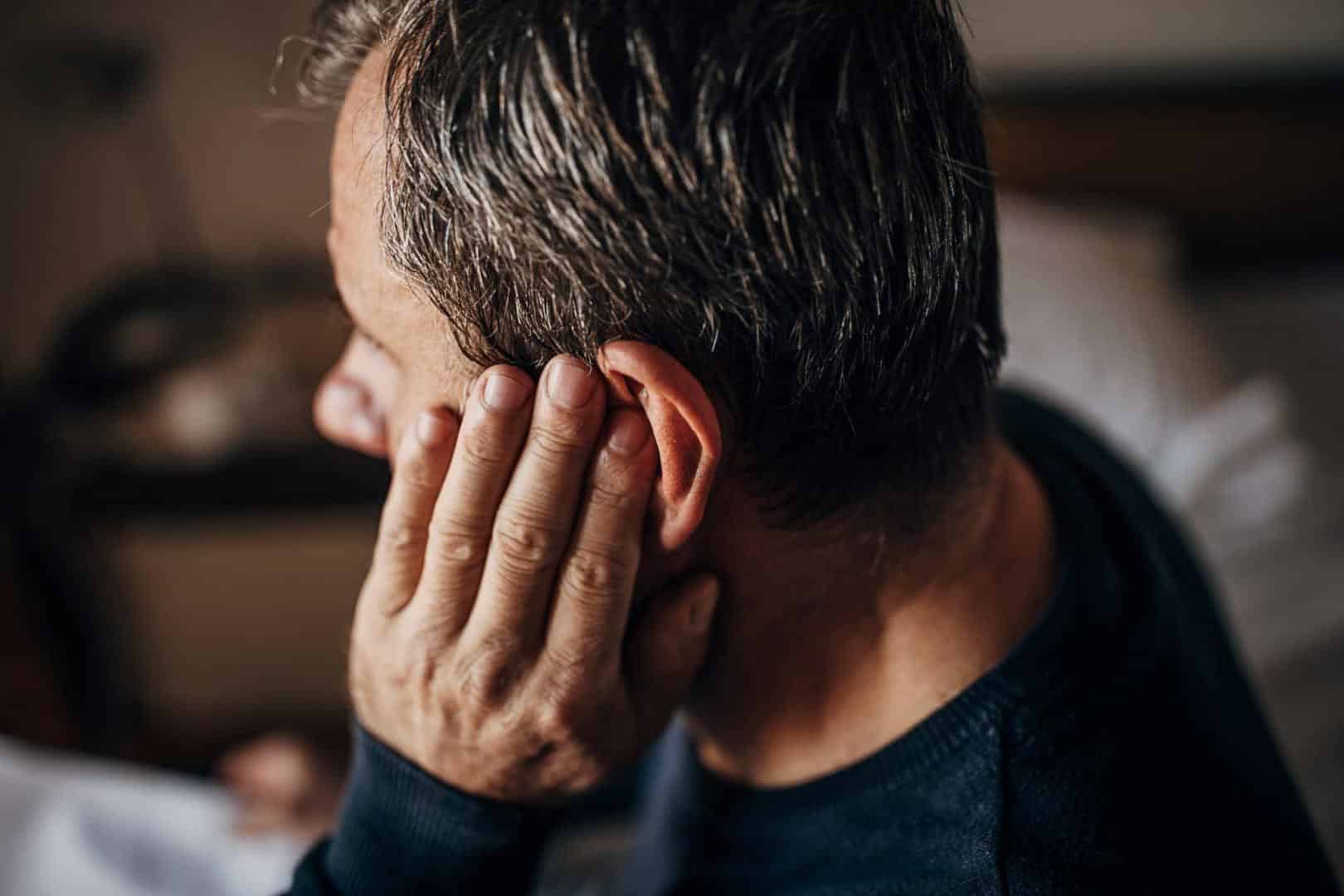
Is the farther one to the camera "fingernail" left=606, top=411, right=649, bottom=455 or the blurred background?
the blurred background

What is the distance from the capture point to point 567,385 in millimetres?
510

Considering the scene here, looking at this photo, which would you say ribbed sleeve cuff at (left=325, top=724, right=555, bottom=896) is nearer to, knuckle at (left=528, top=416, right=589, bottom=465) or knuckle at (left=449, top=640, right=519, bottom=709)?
knuckle at (left=449, top=640, right=519, bottom=709)

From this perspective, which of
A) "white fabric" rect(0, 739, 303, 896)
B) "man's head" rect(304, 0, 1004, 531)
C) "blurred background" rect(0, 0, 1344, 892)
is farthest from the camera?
"blurred background" rect(0, 0, 1344, 892)

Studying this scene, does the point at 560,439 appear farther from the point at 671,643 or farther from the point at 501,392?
the point at 671,643

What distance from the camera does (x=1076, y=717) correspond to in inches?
24.4

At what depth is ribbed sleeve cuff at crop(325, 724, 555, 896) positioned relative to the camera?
0.67 m

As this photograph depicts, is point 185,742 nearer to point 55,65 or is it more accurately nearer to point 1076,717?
point 55,65

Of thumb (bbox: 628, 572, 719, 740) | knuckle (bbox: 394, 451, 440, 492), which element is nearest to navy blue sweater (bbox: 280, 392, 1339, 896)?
thumb (bbox: 628, 572, 719, 740)

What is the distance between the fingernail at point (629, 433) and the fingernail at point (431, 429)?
99 millimetres

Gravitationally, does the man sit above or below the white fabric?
above

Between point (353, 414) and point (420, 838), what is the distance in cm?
30

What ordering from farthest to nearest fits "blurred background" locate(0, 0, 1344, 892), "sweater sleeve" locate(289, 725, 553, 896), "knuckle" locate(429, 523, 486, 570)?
"blurred background" locate(0, 0, 1344, 892) < "sweater sleeve" locate(289, 725, 553, 896) < "knuckle" locate(429, 523, 486, 570)

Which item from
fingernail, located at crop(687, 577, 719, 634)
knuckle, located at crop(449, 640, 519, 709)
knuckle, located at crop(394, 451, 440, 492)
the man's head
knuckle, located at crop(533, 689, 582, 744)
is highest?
the man's head

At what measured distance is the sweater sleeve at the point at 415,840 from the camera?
67 centimetres
